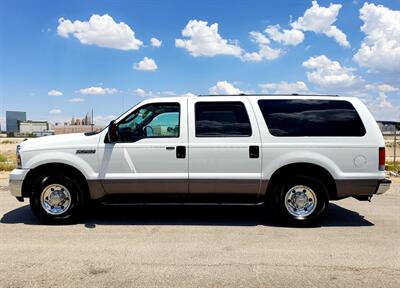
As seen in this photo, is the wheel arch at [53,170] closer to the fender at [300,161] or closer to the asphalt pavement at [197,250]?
the asphalt pavement at [197,250]

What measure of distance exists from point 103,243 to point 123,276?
4.42ft

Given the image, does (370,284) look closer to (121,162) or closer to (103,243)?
(103,243)

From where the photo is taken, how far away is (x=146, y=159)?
21.9 ft

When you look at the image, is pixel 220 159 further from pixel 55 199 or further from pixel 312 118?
pixel 55 199

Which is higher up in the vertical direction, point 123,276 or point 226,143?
point 226,143

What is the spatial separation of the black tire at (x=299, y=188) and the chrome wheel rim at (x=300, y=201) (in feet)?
0.05

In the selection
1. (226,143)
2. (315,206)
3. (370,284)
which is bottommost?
(370,284)

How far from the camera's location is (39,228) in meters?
6.59

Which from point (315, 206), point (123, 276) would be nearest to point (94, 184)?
point (123, 276)

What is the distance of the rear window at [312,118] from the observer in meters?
6.68

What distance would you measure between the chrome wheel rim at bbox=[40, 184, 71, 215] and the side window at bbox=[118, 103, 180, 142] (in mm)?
1254

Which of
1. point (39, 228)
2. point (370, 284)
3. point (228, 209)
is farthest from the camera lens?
point (228, 209)

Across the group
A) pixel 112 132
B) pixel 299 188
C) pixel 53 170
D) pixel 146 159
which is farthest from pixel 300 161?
pixel 53 170

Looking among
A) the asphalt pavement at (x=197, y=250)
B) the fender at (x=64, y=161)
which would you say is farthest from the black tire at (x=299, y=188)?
the fender at (x=64, y=161)
